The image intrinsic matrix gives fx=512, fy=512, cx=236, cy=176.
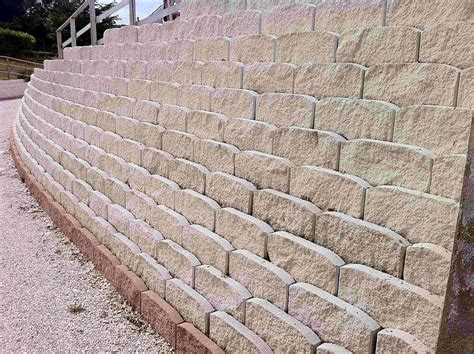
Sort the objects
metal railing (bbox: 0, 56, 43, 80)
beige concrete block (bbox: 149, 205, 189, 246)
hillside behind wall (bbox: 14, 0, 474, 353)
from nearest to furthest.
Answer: hillside behind wall (bbox: 14, 0, 474, 353) → beige concrete block (bbox: 149, 205, 189, 246) → metal railing (bbox: 0, 56, 43, 80)

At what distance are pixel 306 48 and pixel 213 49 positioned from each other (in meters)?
0.92

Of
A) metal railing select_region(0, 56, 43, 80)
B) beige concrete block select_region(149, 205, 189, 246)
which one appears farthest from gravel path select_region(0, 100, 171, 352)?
metal railing select_region(0, 56, 43, 80)

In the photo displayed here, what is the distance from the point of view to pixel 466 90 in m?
1.83

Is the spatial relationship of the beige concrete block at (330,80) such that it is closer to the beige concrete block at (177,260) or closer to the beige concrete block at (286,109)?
the beige concrete block at (286,109)

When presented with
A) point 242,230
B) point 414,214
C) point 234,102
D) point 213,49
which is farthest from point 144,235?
point 414,214

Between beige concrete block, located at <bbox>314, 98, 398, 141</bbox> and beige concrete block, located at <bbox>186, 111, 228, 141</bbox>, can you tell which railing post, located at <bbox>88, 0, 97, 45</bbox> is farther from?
beige concrete block, located at <bbox>314, 98, 398, 141</bbox>

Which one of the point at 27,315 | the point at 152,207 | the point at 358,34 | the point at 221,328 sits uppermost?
the point at 358,34

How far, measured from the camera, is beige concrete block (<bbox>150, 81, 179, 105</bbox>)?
3697 millimetres

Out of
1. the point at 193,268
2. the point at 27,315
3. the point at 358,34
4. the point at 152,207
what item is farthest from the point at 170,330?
the point at 358,34

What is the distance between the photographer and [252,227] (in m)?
2.73

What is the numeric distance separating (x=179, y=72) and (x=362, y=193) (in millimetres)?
1950

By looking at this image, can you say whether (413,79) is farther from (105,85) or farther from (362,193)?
(105,85)

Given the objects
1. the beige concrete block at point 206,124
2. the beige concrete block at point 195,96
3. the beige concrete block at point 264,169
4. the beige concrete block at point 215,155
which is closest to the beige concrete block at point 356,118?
the beige concrete block at point 264,169

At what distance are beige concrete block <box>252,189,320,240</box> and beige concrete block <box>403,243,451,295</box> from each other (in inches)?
21.5
